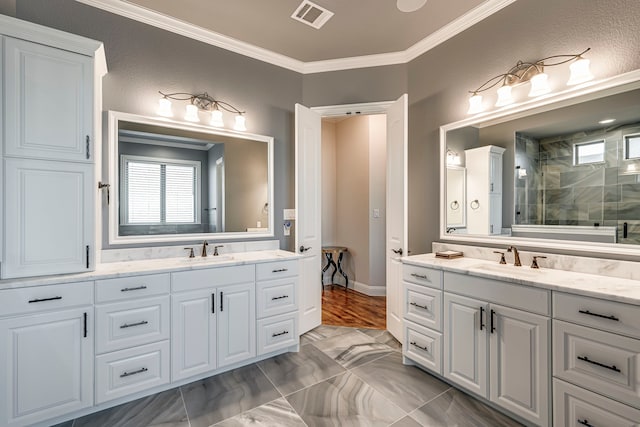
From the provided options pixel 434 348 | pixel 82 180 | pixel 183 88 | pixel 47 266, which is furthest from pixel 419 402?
pixel 183 88

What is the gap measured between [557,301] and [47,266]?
2.88m

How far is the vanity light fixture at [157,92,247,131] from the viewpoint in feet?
7.91

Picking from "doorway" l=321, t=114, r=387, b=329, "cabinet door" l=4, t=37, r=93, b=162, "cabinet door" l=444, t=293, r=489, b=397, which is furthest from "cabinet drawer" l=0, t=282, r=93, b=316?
"doorway" l=321, t=114, r=387, b=329

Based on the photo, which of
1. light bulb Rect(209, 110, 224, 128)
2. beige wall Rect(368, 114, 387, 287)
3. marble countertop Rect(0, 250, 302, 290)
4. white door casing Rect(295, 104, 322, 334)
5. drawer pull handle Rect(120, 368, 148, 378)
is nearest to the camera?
marble countertop Rect(0, 250, 302, 290)

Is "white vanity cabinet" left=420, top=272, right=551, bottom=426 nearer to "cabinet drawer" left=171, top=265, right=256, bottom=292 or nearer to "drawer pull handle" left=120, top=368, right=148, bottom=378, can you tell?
"cabinet drawer" left=171, top=265, right=256, bottom=292

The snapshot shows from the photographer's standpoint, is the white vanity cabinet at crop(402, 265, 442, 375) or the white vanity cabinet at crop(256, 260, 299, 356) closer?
the white vanity cabinet at crop(402, 265, 442, 375)

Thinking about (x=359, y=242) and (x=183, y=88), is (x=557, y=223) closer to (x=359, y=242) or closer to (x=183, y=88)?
(x=359, y=242)

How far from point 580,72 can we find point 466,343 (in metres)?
1.83

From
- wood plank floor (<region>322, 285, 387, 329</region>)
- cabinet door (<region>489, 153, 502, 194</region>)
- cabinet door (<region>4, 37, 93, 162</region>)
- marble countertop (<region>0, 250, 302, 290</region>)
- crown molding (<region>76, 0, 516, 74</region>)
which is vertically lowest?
wood plank floor (<region>322, 285, 387, 329</region>)

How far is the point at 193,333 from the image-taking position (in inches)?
81.7

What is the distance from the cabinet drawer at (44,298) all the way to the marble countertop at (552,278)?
87.8 inches

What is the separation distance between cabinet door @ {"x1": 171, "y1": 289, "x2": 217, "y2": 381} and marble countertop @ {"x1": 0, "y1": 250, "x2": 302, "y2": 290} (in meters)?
0.20

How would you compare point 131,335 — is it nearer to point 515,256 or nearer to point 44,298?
point 44,298

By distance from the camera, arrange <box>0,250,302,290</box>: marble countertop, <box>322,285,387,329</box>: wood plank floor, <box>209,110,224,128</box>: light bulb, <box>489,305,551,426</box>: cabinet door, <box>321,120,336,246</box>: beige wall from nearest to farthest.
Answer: <box>489,305,551,426</box>: cabinet door
<box>0,250,302,290</box>: marble countertop
<box>209,110,224,128</box>: light bulb
<box>322,285,387,329</box>: wood plank floor
<box>321,120,336,246</box>: beige wall
